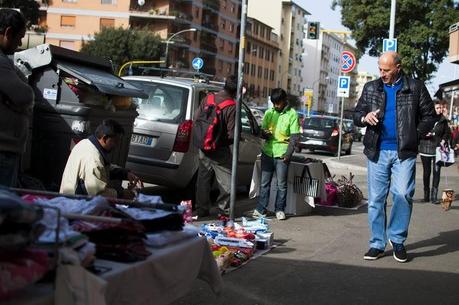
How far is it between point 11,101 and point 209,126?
3.92 metres

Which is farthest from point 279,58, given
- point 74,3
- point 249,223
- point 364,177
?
point 249,223

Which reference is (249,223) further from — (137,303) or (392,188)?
(137,303)

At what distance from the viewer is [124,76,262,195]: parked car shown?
27.8ft

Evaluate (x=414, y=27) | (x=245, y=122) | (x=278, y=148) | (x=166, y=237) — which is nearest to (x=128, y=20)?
(x=414, y=27)

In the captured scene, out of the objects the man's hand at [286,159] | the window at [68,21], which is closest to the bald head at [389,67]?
the man's hand at [286,159]

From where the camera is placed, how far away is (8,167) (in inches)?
171

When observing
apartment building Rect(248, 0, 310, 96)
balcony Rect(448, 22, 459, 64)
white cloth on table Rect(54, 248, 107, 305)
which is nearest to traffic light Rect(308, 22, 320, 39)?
balcony Rect(448, 22, 459, 64)

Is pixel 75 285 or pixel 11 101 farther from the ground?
pixel 11 101

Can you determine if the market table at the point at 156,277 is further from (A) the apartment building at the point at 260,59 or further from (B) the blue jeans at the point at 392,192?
(A) the apartment building at the point at 260,59

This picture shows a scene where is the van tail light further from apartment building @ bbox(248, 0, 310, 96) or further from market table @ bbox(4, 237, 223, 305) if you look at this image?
apartment building @ bbox(248, 0, 310, 96)

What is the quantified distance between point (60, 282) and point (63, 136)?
189 inches

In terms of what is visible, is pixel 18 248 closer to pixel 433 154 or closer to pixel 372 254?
pixel 372 254

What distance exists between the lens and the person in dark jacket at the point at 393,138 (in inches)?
243

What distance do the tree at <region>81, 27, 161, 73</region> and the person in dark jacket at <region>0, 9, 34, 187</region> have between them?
2556 inches
